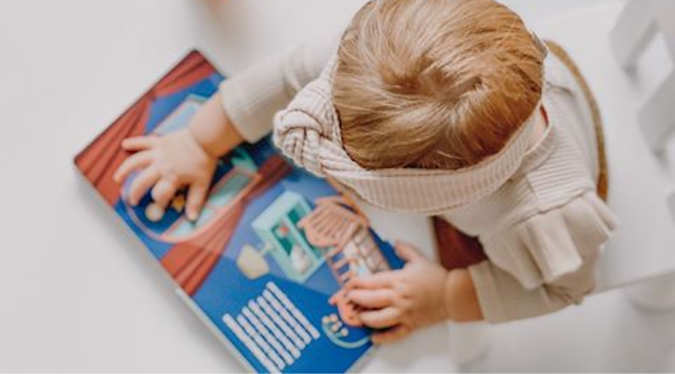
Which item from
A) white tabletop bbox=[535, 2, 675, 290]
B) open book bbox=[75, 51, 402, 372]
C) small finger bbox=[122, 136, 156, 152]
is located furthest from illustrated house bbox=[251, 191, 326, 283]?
white tabletop bbox=[535, 2, 675, 290]

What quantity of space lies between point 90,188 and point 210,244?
0.11 meters

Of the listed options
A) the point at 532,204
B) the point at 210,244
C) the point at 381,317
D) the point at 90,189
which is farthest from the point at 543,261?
the point at 90,189

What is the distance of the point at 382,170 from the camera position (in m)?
0.48

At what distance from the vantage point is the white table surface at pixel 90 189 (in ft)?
2.43

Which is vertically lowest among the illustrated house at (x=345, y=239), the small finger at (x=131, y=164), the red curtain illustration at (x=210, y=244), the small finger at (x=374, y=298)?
the small finger at (x=374, y=298)

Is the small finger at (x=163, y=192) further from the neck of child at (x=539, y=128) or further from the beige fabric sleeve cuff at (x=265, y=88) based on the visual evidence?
the neck of child at (x=539, y=128)

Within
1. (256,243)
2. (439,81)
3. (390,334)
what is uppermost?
(439,81)

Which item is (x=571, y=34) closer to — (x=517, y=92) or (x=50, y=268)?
(x=517, y=92)

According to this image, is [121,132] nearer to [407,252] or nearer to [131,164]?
[131,164]

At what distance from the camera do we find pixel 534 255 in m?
0.60

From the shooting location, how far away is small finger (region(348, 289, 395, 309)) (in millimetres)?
707

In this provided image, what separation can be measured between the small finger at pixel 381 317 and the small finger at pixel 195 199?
0.15m

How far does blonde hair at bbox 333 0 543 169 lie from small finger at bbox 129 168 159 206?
0.30 meters

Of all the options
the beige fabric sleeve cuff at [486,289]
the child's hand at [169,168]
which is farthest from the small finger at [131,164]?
the beige fabric sleeve cuff at [486,289]
